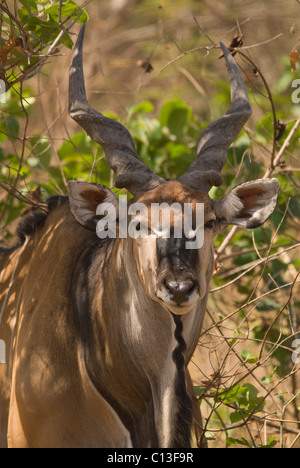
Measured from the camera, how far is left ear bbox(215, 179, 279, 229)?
3.32 metres

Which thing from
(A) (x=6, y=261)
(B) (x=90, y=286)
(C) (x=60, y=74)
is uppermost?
(C) (x=60, y=74)

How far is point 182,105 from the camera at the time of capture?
550 centimetres

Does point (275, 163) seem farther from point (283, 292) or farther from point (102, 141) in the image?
point (102, 141)

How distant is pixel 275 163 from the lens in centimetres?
457

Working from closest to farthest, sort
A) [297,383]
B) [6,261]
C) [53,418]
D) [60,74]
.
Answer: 1. [53,418]
2. [6,261]
3. [297,383]
4. [60,74]

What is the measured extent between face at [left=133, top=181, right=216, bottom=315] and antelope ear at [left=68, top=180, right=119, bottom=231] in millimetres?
124

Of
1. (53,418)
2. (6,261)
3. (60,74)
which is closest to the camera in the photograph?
(53,418)

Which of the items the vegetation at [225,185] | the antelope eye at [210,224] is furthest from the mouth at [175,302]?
the vegetation at [225,185]

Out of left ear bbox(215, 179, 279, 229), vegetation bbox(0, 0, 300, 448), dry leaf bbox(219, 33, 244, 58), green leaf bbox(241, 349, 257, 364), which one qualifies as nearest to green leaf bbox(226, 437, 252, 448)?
vegetation bbox(0, 0, 300, 448)

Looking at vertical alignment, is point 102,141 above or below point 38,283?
above

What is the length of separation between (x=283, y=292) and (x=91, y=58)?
18.7 feet

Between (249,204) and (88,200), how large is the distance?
641 millimetres

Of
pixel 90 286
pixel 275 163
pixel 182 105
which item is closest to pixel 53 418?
pixel 90 286

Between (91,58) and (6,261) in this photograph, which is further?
(91,58)
